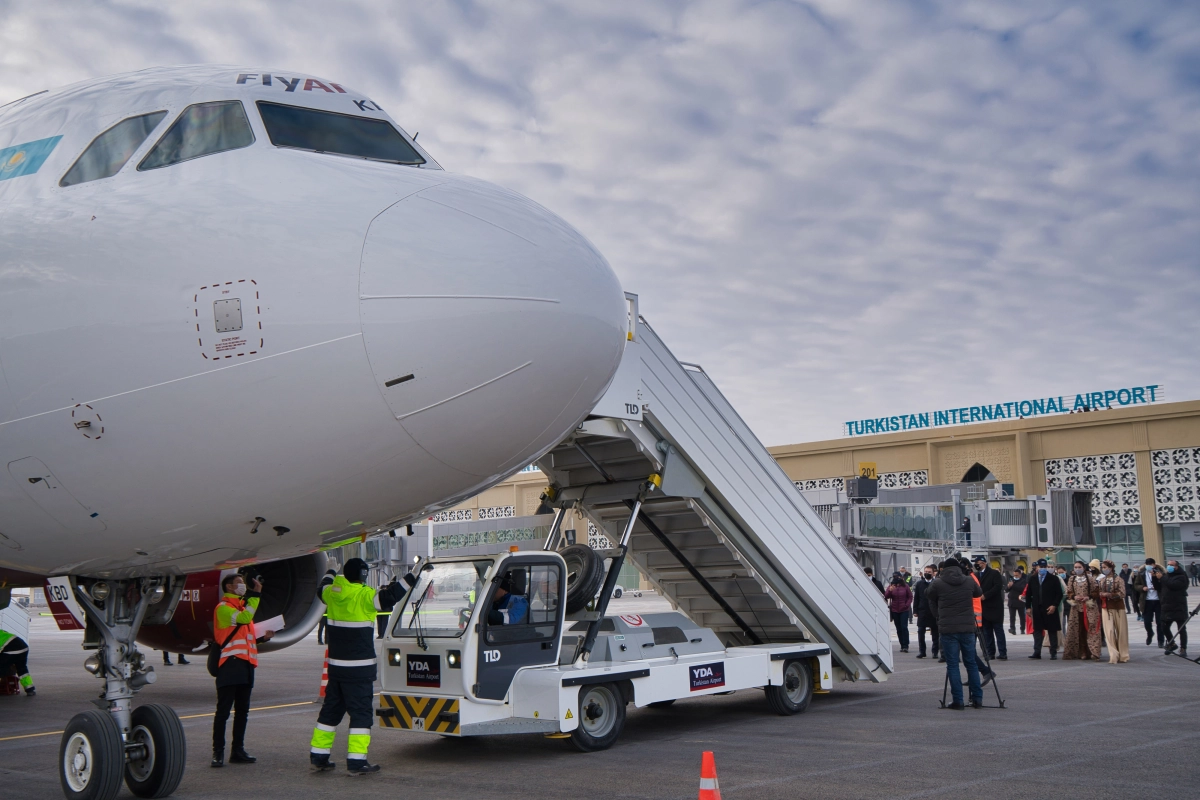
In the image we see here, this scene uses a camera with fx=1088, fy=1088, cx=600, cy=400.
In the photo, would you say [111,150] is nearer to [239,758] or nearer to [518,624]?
[518,624]

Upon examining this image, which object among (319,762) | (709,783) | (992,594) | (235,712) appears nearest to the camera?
(709,783)

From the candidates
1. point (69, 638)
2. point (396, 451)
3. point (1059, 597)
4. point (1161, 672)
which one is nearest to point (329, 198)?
point (396, 451)


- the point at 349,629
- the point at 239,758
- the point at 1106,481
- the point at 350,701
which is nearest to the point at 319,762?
the point at 350,701

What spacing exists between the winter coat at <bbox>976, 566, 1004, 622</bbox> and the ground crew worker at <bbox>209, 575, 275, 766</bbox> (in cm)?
1183

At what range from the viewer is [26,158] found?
5.44 m

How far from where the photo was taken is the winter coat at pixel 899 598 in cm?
1939

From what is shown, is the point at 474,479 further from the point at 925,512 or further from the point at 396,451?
the point at 925,512

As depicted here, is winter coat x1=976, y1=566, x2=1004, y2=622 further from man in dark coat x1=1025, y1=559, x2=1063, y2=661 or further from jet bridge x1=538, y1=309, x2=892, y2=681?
jet bridge x1=538, y1=309, x2=892, y2=681

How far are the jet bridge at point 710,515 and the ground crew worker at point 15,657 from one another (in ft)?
28.0

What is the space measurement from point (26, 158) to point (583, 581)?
625 cm

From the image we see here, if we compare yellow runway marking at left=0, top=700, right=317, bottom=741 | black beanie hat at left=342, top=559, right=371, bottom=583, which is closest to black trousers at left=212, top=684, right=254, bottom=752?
black beanie hat at left=342, top=559, right=371, bottom=583

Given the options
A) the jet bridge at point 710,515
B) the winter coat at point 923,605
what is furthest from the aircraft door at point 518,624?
the winter coat at point 923,605

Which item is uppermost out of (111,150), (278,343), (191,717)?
(111,150)

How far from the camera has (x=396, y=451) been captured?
4668 mm
